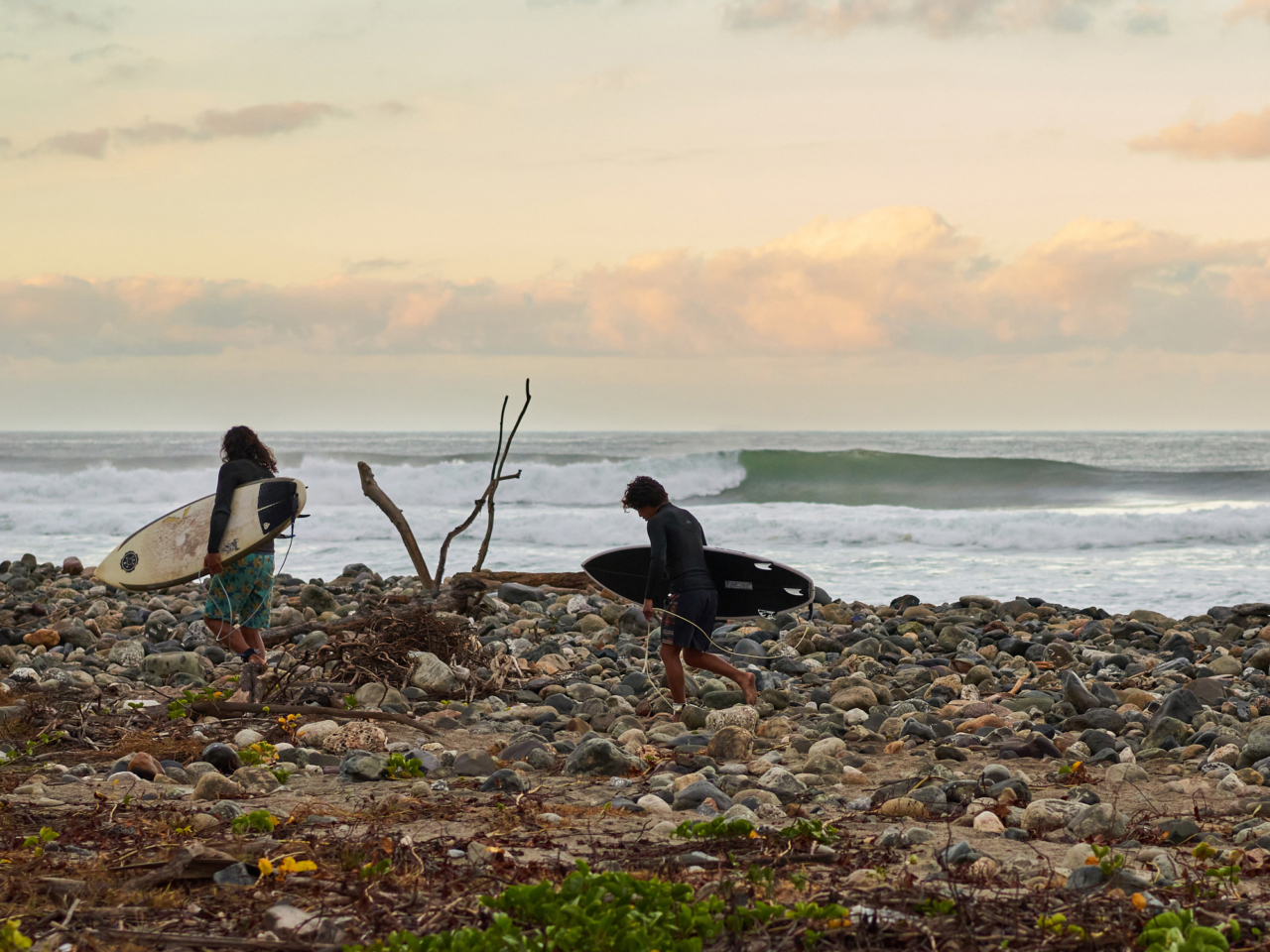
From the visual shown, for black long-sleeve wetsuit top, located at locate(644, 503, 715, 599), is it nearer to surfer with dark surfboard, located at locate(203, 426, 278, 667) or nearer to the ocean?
surfer with dark surfboard, located at locate(203, 426, 278, 667)

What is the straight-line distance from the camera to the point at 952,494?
104ft

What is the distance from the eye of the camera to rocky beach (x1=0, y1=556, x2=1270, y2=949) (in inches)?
126

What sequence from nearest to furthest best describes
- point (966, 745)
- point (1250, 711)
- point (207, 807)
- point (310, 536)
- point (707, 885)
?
Answer: point (707, 885), point (207, 807), point (966, 745), point (1250, 711), point (310, 536)

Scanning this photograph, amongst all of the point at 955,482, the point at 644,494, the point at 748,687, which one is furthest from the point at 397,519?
the point at 955,482

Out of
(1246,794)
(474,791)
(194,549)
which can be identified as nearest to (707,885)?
(474,791)

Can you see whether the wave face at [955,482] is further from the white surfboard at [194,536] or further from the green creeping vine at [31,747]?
the green creeping vine at [31,747]

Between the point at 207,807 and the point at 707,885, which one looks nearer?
the point at 707,885

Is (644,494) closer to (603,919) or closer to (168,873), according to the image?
(168,873)

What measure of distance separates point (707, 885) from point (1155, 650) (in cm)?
743

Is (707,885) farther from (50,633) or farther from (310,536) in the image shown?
(310,536)

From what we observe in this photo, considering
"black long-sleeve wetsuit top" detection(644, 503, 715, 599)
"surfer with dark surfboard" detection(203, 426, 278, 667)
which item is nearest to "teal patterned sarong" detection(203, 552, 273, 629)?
"surfer with dark surfboard" detection(203, 426, 278, 667)

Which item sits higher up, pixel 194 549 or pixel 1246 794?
pixel 194 549

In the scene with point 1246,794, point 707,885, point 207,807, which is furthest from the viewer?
point 1246,794

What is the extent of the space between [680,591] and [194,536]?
4.59 meters
